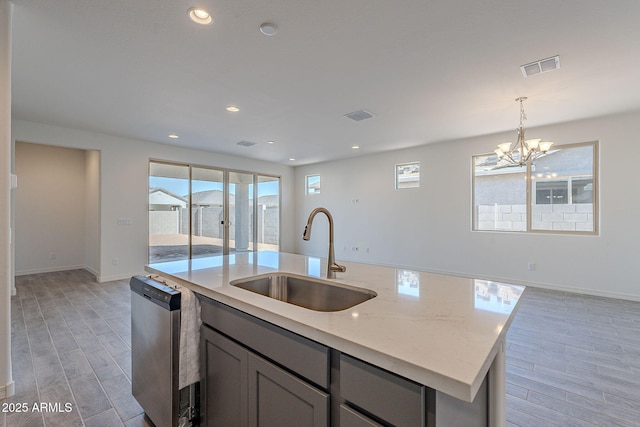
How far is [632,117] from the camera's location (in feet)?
13.1

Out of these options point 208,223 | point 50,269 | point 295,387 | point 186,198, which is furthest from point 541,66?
point 50,269

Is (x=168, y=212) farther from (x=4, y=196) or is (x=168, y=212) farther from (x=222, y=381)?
(x=222, y=381)

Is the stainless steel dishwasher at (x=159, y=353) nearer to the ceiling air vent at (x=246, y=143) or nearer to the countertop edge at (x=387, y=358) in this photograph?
the countertop edge at (x=387, y=358)

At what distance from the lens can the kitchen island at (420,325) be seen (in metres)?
0.70

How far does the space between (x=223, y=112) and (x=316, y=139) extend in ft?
6.47

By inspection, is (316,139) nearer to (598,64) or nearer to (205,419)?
(598,64)

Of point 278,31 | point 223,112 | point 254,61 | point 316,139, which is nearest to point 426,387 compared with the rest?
point 278,31

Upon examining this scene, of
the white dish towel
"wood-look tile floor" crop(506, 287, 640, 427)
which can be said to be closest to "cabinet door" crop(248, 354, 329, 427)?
the white dish towel

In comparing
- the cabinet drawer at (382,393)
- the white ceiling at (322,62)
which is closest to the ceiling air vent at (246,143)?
the white ceiling at (322,62)

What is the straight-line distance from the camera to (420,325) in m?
0.94

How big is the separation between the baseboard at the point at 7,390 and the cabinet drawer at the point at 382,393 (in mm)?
2490

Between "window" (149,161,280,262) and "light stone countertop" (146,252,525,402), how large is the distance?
475cm

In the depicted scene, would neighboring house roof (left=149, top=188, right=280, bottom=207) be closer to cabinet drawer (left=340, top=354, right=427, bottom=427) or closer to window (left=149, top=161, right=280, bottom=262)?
window (left=149, top=161, right=280, bottom=262)

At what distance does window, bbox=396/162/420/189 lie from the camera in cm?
611
